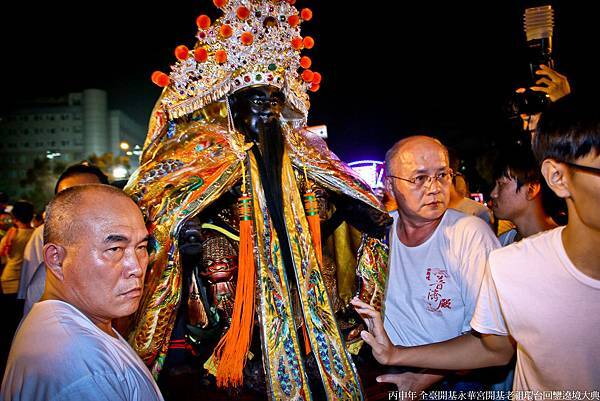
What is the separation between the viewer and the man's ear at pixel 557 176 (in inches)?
55.9

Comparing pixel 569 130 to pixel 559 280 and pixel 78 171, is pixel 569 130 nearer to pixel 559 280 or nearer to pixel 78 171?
pixel 559 280

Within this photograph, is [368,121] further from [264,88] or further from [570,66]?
[264,88]

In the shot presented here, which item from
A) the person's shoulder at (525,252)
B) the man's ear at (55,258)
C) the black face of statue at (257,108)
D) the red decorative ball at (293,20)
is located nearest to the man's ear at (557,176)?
the person's shoulder at (525,252)

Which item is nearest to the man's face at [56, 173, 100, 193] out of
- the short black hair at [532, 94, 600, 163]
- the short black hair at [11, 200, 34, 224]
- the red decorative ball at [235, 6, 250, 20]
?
the red decorative ball at [235, 6, 250, 20]

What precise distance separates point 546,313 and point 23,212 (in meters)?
6.30

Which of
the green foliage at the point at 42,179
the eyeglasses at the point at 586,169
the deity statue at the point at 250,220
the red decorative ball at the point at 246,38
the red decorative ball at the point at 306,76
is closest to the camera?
the eyeglasses at the point at 586,169

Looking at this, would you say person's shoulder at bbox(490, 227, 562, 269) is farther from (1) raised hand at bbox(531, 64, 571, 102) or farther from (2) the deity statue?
(2) the deity statue

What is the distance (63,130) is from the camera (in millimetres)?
54750

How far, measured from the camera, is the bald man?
1.11m

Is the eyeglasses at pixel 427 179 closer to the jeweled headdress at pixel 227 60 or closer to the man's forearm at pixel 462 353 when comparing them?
the man's forearm at pixel 462 353

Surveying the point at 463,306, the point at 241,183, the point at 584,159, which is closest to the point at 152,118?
the point at 241,183

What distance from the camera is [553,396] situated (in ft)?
4.55

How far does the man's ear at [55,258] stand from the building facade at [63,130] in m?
53.2

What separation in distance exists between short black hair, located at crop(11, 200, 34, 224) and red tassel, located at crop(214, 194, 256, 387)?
435 cm
